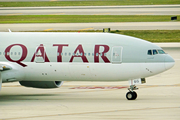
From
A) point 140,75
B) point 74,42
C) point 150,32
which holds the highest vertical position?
point 150,32

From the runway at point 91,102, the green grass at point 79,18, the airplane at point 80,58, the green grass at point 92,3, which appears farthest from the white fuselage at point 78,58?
the green grass at point 92,3

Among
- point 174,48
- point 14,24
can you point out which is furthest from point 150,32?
point 14,24

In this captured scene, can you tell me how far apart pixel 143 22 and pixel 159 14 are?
530 inches

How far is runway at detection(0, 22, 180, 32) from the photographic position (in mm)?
67000

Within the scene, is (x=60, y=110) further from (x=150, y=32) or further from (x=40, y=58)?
(x=150, y=32)

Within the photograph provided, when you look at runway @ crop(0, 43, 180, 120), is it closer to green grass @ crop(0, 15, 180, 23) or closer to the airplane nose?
the airplane nose

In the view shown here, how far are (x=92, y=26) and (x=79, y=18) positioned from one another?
13.8 meters

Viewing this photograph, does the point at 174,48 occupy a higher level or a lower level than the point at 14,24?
lower

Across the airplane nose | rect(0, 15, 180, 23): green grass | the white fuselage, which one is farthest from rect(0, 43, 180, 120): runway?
rect(0, 15, 180, 23): green grass

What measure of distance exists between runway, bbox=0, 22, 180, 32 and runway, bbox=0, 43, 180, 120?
35864 millimetres

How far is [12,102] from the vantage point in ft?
79.1

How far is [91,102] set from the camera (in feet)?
77.8

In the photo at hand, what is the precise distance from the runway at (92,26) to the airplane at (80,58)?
4113 cm

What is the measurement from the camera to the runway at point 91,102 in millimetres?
20203
